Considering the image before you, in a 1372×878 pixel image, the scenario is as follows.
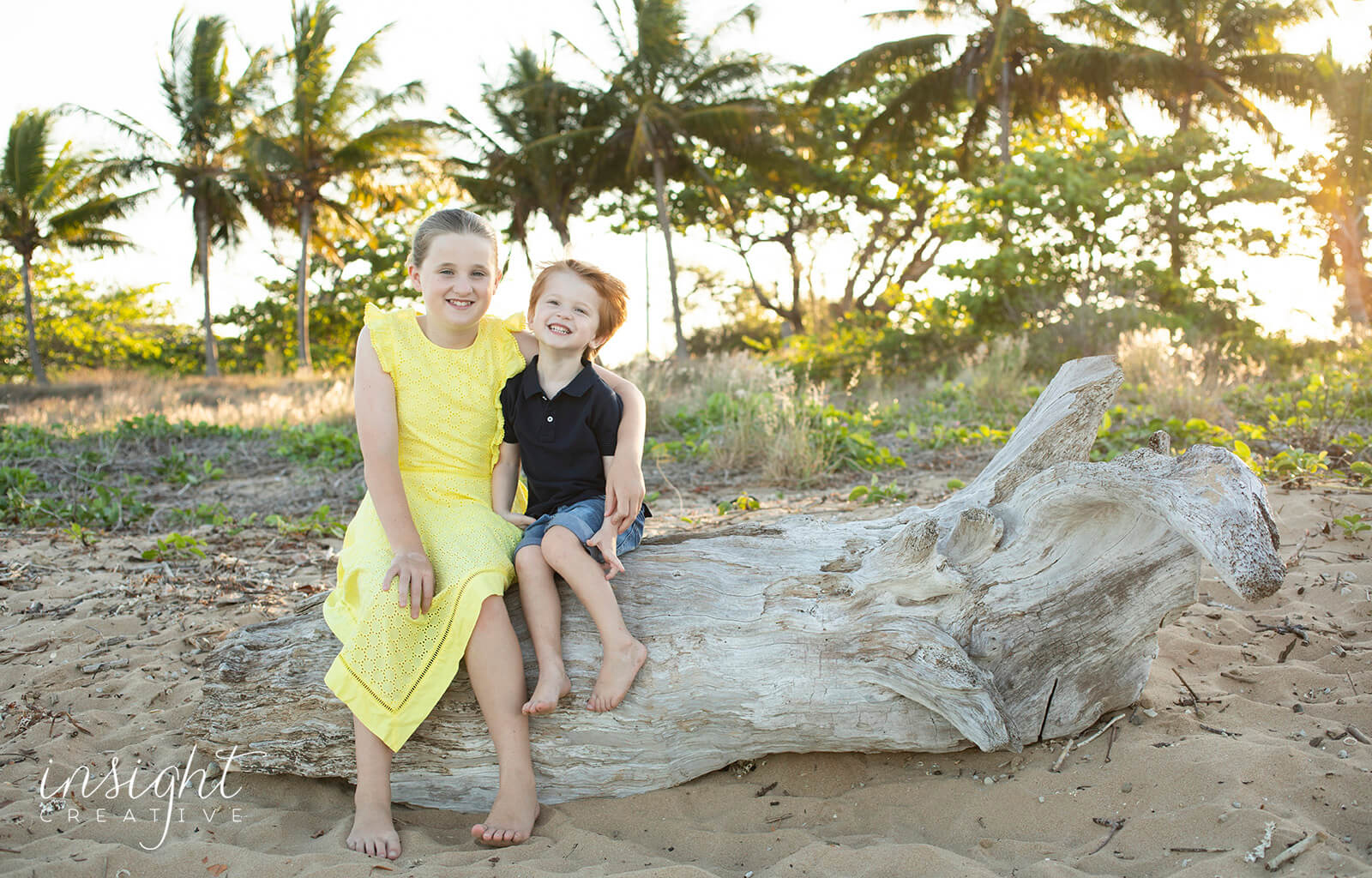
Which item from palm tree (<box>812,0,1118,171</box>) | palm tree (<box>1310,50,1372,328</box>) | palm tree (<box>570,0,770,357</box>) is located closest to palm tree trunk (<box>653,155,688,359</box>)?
palm tree (<box>570,0,770,357</box>)

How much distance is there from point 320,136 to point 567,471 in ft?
73.8

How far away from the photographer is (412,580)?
2.28 metres

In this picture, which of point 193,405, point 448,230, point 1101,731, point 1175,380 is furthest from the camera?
point 193,405

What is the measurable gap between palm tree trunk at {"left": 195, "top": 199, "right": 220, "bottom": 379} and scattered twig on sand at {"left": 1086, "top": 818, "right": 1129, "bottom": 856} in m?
24.7

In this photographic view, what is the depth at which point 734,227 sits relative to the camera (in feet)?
85.7

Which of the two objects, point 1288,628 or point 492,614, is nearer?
point 492,614

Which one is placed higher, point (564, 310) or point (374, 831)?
point (564, 310)

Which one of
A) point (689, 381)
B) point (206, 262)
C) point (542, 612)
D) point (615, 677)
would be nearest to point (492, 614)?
point (542, 612)

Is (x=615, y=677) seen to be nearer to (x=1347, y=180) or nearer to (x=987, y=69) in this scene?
(x=987, y=69)

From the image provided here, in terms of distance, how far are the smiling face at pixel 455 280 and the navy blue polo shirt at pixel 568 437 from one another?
0.27m

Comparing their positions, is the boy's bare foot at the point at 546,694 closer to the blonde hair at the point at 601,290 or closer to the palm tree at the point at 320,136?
the blonde hair at the point at 601,290

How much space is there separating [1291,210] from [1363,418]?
13593 millimetres

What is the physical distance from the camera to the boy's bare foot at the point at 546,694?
2238 millimetres

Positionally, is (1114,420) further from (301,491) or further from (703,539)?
(301,491)
